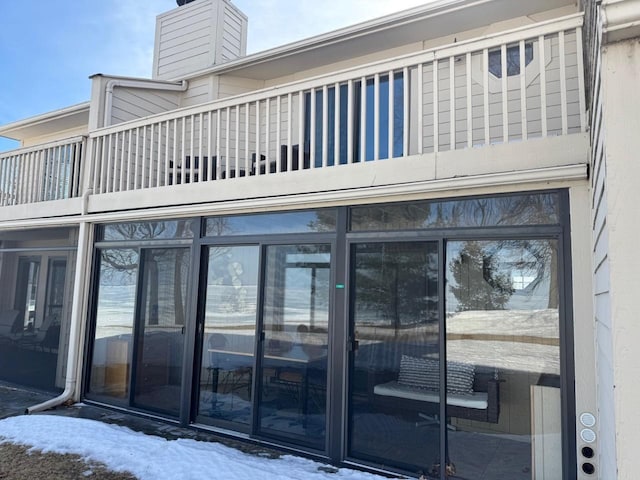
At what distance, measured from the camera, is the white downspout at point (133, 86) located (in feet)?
20.5

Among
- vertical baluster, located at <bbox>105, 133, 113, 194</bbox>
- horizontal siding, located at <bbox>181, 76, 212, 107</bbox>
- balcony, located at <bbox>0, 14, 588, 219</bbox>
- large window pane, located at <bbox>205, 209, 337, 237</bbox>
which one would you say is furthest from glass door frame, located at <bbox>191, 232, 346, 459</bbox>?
horizontal siding, located at <bbox>181, 76, 212, 107</bbox>

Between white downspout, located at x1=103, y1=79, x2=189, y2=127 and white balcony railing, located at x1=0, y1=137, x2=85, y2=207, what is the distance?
0.52 metres

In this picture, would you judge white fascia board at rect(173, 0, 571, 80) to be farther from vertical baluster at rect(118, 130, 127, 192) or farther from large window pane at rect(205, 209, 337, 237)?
large window pane at rect(205, 209, 337, 237)

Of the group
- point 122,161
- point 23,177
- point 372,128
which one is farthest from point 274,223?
point 23,177

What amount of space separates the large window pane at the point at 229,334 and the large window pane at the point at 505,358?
2.08 m

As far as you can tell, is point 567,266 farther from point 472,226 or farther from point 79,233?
point 79,233

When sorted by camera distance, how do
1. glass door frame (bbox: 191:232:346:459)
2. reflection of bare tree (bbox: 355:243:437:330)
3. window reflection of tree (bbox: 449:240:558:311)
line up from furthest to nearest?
1. glass door frame (bbox: 191:232:346:459)
2. reflection of bare tree (bbox: 355:243:437:330)
3. window reflection of tree (bbox: 449:240:558:311)

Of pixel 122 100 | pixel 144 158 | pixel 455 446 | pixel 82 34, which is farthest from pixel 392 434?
pixel 82 34

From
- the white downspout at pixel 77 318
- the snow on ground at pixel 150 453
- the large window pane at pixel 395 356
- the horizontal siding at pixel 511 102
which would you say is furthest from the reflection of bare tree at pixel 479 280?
the white downspout at pixel 77 318

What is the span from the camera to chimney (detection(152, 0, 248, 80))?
7.34m

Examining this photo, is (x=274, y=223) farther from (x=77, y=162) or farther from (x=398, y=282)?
(x=77, y=162)

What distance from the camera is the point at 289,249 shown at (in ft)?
14.9

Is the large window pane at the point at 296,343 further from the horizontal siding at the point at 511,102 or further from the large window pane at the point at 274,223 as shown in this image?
the horizontal siding at the point at 511,102

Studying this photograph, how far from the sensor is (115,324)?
572cm
